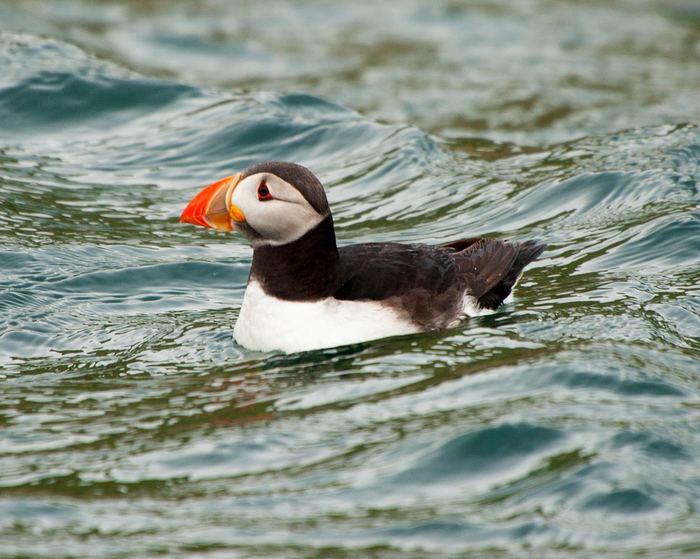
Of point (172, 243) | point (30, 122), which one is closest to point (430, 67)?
point (30, 122)

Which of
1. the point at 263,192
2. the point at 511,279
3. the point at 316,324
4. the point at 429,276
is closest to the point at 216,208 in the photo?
the point at 263,192

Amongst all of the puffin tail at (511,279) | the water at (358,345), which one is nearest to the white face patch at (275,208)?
the water at (358,345)

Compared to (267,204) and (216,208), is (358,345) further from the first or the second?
(216,208)

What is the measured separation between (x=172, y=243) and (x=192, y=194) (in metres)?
1.18

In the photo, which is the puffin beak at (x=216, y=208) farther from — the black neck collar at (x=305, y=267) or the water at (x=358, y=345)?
the water at (x=358, y=345)

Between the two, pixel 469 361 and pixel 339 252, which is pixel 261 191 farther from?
pixel 469 361

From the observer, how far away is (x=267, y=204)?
5418 millimetres

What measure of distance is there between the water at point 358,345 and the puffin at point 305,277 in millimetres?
149

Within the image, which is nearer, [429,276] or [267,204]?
[267,204]

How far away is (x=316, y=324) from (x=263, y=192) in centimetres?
78

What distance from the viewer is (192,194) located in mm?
8945

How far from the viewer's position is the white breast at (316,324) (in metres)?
5.46

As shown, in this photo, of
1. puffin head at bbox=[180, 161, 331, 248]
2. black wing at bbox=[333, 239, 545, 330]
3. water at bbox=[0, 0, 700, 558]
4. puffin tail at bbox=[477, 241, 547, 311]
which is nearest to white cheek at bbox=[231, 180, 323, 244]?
puffin head at bbox=[180, 161, 331, 248]

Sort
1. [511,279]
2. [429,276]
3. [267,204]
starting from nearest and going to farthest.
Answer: [267,204] < [429,276] < [511,279]
